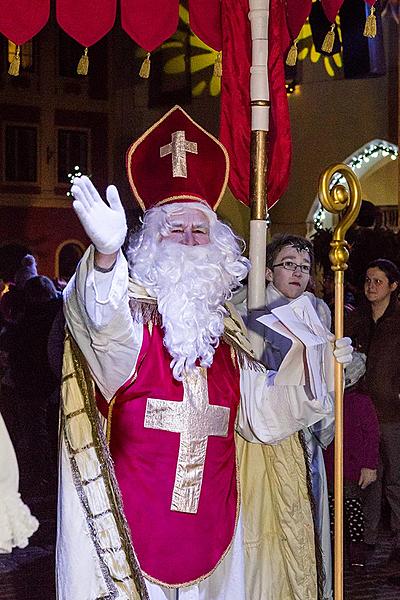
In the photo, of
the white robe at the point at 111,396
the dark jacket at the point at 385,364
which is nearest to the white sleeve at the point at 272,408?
the white robe at the point at 111,396

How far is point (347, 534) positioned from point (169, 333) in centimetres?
312

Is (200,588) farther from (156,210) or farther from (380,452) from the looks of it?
(380,452)

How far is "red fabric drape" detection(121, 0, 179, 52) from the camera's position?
16.5ft

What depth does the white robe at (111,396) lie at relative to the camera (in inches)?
149

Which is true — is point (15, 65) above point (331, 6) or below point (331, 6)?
below

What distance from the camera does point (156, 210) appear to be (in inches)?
176

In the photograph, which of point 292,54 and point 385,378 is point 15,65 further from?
point 385,378

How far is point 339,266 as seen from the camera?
13.4 ft

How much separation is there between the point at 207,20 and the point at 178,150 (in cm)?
104

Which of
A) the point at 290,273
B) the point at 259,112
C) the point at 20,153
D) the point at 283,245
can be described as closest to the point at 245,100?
the point at 259,112

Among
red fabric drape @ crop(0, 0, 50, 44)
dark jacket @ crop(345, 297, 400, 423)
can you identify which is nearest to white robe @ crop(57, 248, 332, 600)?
red fabric drape @ crop(0, 0, 50, 44)

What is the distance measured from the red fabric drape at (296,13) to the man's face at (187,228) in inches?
59.7

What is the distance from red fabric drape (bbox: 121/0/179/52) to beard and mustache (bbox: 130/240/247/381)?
3.83 feet

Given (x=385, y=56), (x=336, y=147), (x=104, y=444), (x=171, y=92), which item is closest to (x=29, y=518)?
(x=104, y=444)
